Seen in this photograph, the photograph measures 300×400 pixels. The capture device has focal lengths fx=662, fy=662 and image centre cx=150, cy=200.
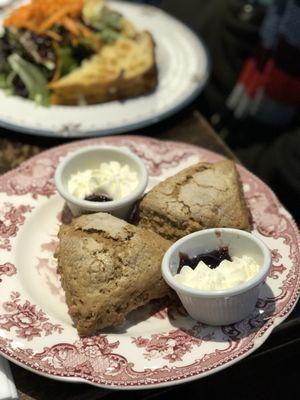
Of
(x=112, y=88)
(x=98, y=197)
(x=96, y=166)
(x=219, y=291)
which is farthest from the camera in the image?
(x=112, y=88)

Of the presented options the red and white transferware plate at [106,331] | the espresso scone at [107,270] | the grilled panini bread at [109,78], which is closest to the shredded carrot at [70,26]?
the grilled panini bread at [109,78]

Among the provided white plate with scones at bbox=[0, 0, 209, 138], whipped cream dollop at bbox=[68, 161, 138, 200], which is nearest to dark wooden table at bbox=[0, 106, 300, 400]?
white plate with scones at bbox=[0, 0, 209, 138]

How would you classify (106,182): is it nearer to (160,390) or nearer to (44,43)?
(160,390)

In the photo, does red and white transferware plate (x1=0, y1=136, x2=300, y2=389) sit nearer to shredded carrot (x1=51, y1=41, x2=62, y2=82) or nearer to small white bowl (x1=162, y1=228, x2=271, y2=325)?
small white bowl (x1=162, y1=228, x2=271, y2=325)

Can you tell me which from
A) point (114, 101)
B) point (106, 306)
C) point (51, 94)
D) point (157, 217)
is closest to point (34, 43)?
point (51, 94)

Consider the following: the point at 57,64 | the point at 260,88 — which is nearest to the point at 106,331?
the point at 57,64
